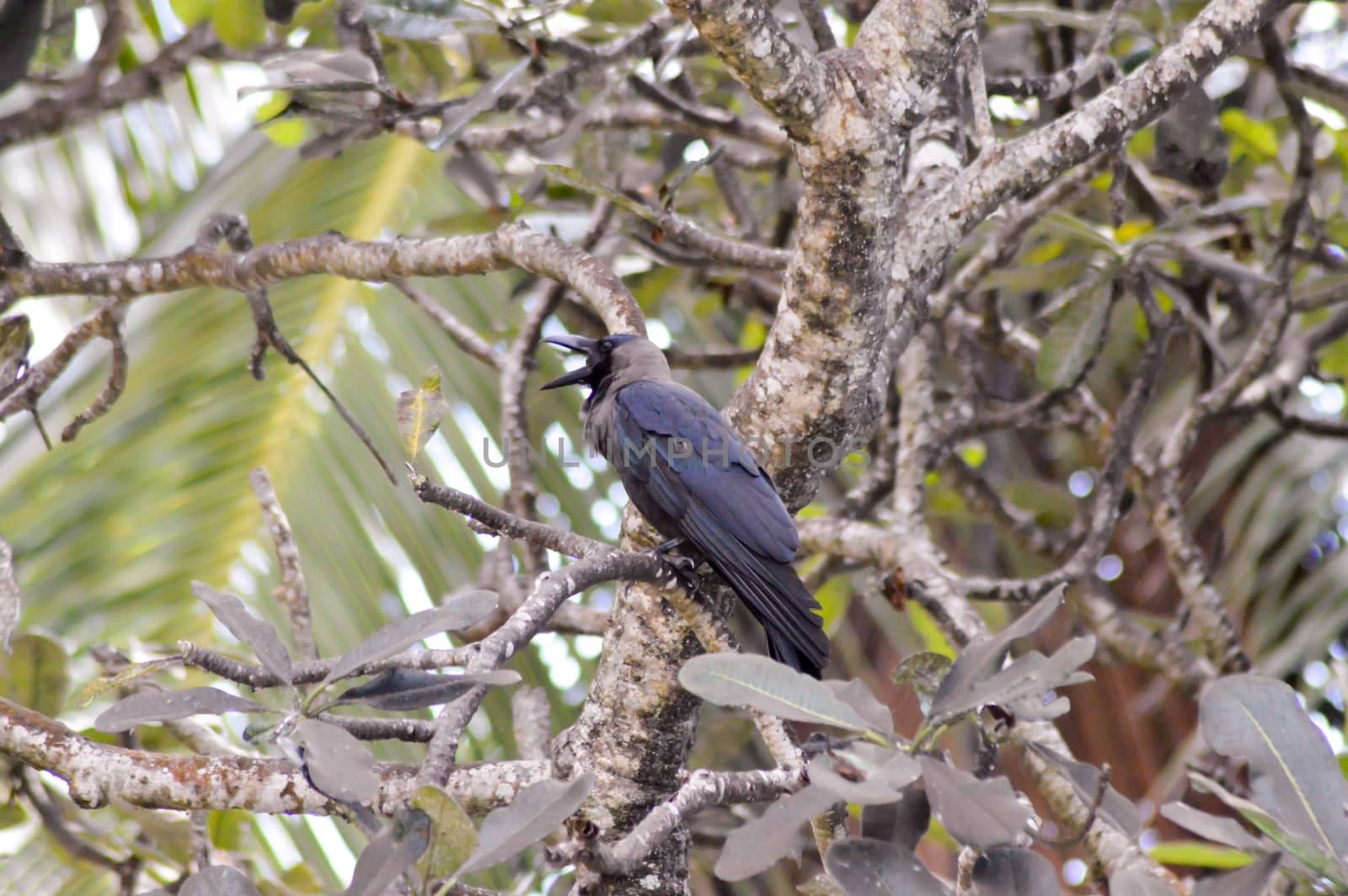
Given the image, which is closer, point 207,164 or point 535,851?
point 535,851

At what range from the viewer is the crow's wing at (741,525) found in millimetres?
2195

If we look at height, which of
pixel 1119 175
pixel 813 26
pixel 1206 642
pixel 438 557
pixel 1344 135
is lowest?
pixel 1206 642

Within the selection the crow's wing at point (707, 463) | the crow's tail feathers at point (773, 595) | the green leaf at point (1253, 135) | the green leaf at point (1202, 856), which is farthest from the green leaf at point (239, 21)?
A: the green leaf at point (1202, 856)

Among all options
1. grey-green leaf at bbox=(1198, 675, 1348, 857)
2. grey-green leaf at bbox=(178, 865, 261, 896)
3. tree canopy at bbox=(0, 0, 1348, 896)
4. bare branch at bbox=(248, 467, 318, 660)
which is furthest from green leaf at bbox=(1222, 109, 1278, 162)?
grey-green leaf at bbox=(178, 865, 261, 896)

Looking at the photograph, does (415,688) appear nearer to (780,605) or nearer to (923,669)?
(923,669)

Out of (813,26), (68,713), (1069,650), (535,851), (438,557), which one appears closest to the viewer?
(1069,650)

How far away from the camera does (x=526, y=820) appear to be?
3.94 feet

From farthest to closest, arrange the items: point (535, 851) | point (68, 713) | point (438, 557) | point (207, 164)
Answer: point (207, 164) < point (438, 557) < point (68, 713) < point (535, 851)

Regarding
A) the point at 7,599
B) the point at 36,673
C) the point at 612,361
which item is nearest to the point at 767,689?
the point at 7,599

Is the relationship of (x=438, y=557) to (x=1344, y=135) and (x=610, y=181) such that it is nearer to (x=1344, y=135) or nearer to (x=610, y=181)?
(x=610, y=181)

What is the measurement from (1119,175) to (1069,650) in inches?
66.2

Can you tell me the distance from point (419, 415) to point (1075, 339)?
2000 mm

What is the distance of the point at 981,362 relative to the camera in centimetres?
467

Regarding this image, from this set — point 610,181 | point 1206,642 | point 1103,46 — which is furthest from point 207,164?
point 1206,642
